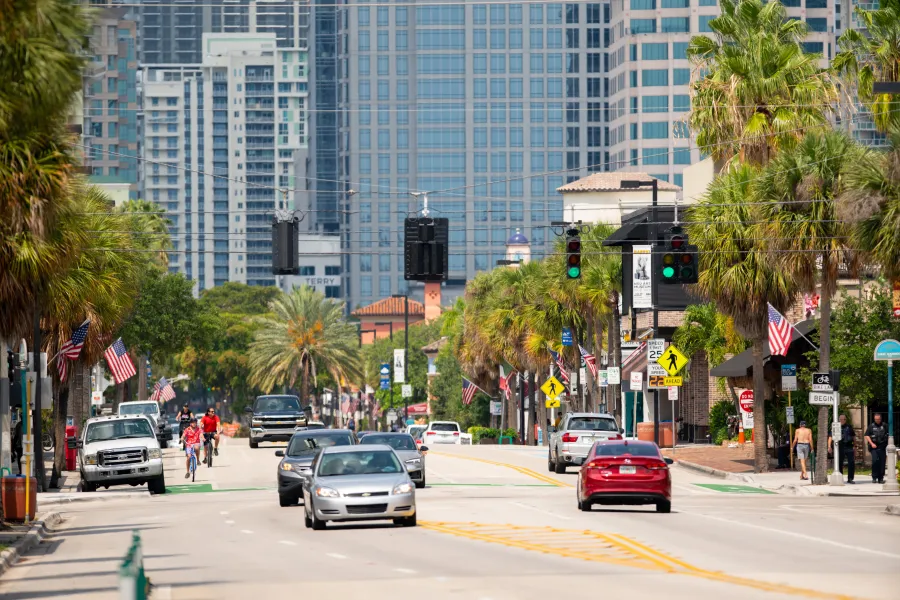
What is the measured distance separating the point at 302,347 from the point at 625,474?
2955 inches

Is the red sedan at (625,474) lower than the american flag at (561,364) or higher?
lower

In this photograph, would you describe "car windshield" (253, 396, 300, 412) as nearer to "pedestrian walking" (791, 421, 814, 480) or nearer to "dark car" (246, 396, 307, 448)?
"dark car" (246, 396, 307, 448)

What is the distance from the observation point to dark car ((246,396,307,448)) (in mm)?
60781

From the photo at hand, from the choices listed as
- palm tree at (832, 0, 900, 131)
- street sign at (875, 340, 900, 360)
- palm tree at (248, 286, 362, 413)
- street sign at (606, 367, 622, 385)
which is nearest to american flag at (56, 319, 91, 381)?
street sign at (875, 340, 900, 360)

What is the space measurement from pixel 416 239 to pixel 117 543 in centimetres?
1296

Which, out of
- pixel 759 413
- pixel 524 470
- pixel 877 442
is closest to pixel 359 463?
pixel 877 442

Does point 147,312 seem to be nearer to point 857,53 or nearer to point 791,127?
point 791,127

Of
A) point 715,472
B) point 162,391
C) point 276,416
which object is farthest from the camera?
point 162,391

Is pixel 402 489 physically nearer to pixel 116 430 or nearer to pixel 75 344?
pixel 116 430

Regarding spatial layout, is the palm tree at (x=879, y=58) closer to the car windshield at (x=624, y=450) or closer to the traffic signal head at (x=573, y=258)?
the traffic signal head at (x=573, y=258)

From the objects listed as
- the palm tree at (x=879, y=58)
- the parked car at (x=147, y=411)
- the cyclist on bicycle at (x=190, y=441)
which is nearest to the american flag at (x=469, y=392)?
the parked car at (x=147, y=411)

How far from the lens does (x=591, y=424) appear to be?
44.4 m

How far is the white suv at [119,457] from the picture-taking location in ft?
131

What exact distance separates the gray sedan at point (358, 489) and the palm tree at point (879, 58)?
12886mm
